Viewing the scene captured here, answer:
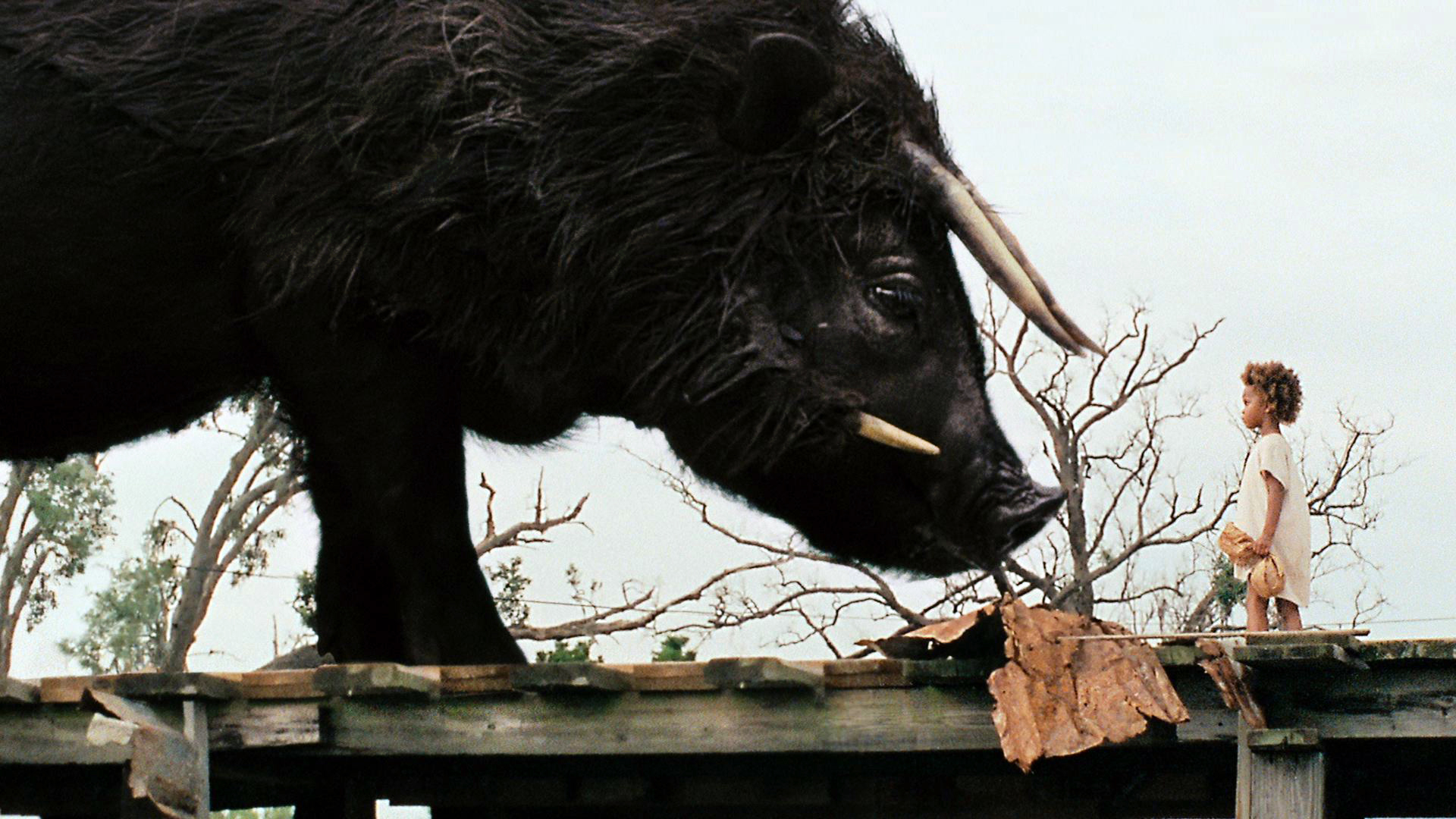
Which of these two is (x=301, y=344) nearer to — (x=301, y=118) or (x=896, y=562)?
(x=301, y=118)

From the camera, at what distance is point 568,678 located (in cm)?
539

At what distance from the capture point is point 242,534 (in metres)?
22.1

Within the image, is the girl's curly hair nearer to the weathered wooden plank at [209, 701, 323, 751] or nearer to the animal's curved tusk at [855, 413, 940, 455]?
the animal's curved tusk at [855, 413, 940, 455]

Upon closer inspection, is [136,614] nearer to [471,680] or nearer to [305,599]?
[305,599]

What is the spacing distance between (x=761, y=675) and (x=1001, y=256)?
4.63ft

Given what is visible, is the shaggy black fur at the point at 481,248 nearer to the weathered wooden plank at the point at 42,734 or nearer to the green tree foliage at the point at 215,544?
the weathered wooden plank at the point at 42,734

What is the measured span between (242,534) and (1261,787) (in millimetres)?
17949

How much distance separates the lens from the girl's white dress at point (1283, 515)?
6.59 metres

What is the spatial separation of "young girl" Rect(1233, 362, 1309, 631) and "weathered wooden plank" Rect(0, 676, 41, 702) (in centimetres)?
345

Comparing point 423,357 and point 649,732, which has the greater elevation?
point 423,357

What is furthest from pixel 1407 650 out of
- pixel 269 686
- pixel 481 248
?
pixel 269 686

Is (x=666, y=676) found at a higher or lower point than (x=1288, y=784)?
higher

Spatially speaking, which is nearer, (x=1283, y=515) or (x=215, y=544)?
(x=1283, y=515)

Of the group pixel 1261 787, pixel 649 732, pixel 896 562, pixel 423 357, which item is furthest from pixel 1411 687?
pixel 423 357
